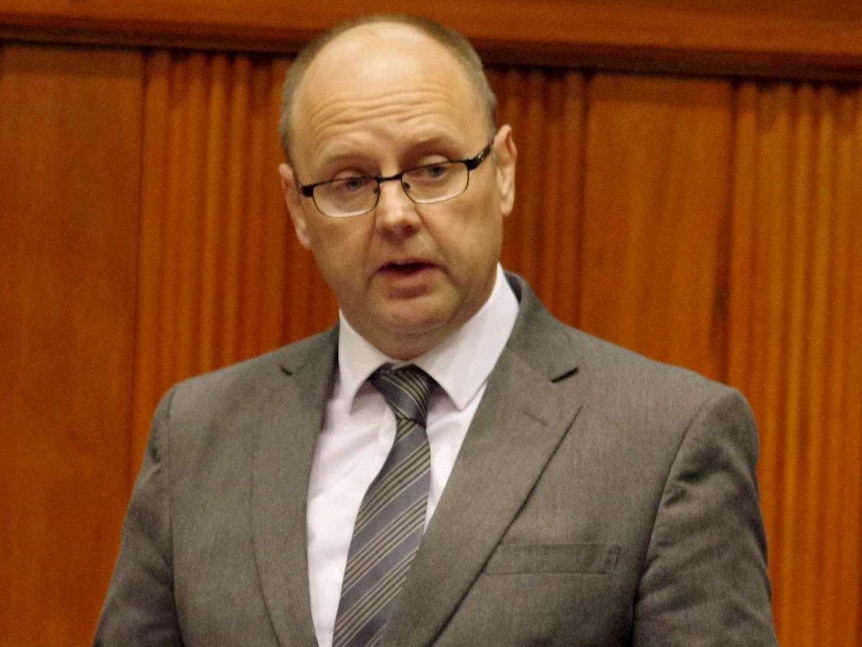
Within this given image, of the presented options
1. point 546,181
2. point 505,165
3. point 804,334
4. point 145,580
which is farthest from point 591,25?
point 145,580

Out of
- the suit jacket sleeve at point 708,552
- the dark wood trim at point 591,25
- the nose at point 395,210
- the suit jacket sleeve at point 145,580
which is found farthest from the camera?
the dark wood trim at point 591,25

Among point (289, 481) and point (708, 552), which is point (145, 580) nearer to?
point (289, 481)

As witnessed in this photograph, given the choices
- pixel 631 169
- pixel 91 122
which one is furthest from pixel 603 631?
pixel 91 122

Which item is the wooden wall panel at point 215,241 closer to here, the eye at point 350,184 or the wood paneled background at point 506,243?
the wood paneled background at point 506,243

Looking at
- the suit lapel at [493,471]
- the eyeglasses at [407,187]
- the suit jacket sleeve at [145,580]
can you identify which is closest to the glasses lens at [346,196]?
the eyeglasses at [407,187]

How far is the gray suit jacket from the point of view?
4.03 ft

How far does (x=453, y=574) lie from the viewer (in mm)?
1241

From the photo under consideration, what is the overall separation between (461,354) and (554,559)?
0.26 meters

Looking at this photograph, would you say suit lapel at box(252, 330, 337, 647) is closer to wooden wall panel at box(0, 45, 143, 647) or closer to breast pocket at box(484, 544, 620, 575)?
breast pocket at box(484, 544, 620, 575)

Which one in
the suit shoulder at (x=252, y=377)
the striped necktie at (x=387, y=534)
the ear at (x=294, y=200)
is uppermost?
the ear at (x=294, y=200)

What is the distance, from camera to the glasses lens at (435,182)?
1354 mm

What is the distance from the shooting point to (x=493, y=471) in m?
1.29

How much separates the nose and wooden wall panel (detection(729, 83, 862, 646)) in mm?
650

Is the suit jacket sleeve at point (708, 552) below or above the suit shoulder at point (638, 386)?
below
